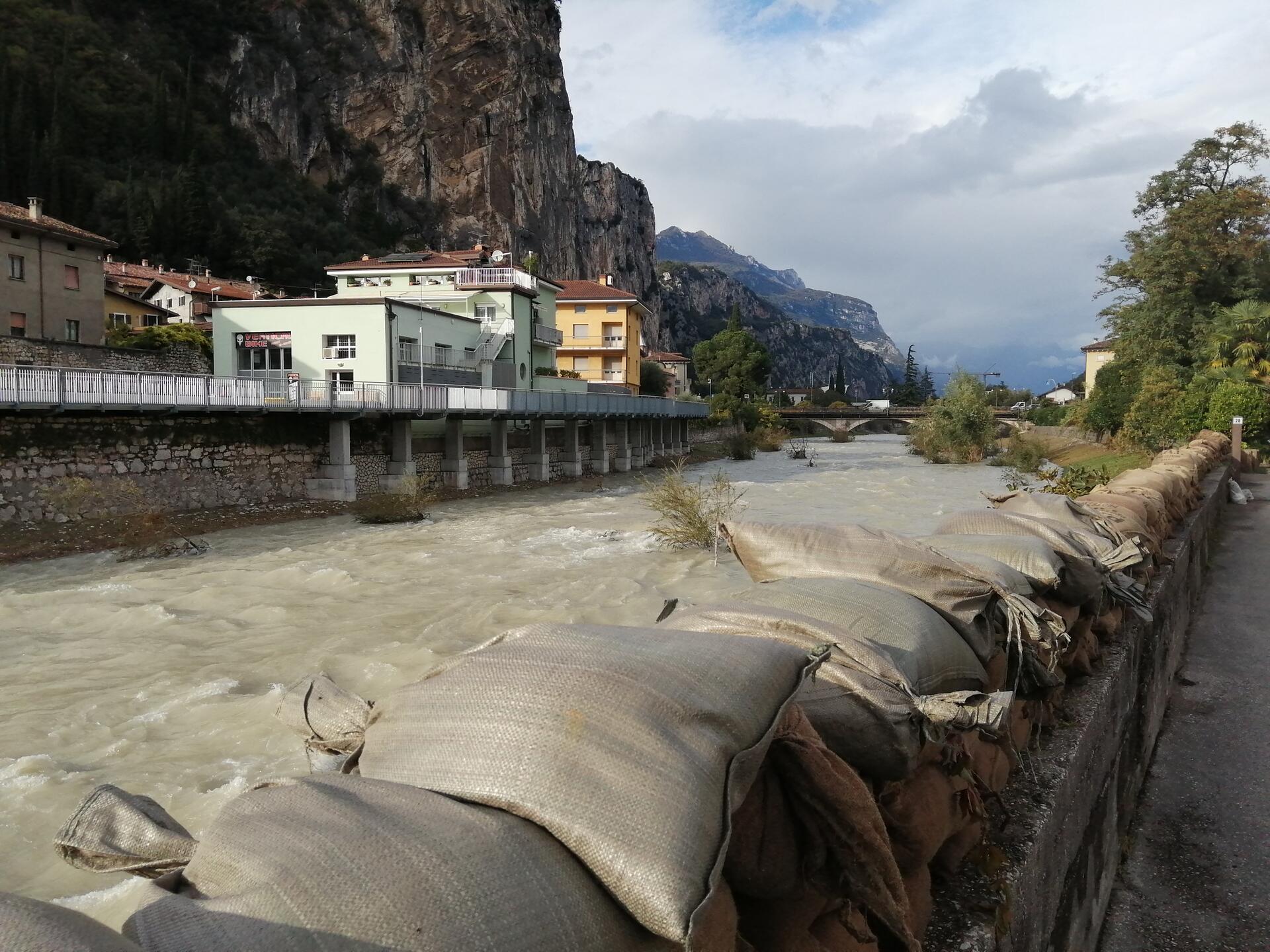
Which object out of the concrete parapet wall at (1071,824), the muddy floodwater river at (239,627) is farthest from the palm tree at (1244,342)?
the concrete parapet wall at (1071,824)

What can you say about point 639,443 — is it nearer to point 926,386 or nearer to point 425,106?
point 425,106

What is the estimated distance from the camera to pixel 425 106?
80.6 metres

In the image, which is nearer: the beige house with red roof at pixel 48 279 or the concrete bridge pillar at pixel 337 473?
the concrete bridge pillar at pixel 337 473

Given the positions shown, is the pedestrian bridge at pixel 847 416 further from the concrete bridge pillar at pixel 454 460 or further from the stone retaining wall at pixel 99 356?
the concrete bridge pillar at pixel 454 460

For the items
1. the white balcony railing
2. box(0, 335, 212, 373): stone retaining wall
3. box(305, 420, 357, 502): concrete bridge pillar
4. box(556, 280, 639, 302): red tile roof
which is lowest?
box(305, 420, 357, 502): concrete bridge pillar

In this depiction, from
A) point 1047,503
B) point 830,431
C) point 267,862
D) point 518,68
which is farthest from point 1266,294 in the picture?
point 518,68

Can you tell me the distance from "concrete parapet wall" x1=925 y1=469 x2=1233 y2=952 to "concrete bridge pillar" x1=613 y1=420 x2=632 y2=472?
32240mm

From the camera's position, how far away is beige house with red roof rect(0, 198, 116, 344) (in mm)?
28656

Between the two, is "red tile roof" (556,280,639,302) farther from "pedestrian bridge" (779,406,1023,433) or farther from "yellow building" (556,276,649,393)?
"pedestrian bridge" (779,406,1023,433)

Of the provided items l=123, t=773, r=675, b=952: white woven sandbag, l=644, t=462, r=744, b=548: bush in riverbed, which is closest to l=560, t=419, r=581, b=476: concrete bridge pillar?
l=644, t=462, r=744, b=548: bush in riverbed

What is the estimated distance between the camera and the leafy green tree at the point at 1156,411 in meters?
28.3

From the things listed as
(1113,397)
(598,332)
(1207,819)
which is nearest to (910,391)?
(598,332)

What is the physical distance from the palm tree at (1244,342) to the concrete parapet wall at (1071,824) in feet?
98.5

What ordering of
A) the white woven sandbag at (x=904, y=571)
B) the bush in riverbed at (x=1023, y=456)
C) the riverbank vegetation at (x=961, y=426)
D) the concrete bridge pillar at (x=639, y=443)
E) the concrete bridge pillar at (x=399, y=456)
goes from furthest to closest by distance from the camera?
1. the concrete bridge pillar at (x=639, y=443)
2. the riverbank vegetation at (x=961, y=426)
3. the bush in riverbed at (x=1023, y=456)
4. the concrete bridge pillar at (x=399, y=456)
5. the white woven sandbag at (x=904, y=571)
